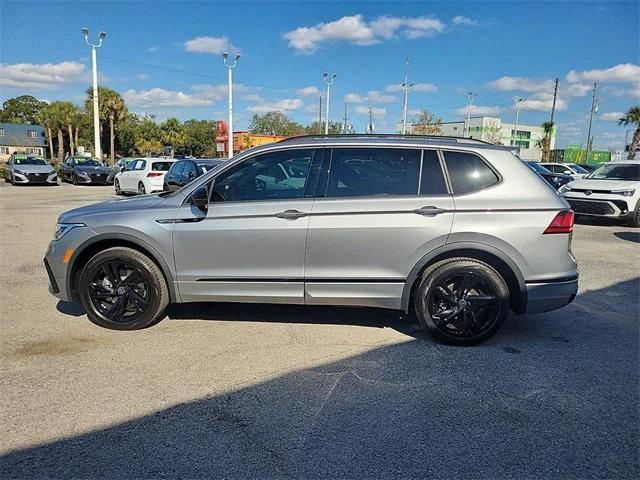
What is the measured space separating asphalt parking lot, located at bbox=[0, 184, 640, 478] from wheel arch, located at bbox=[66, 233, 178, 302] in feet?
1.56

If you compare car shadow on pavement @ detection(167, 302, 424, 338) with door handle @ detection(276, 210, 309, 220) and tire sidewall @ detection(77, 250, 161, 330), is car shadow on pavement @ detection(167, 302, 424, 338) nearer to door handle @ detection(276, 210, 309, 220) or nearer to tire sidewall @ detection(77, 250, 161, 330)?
tire sidewall @ detection(77, 250, 161, 330)

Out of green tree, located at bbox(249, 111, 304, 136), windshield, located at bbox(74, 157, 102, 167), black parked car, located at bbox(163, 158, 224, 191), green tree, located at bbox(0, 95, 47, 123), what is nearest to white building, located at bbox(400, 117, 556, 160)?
green tree, located at bbox(249, 111, 304, 136)

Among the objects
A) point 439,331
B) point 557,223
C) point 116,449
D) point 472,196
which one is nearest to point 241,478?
point 116,449

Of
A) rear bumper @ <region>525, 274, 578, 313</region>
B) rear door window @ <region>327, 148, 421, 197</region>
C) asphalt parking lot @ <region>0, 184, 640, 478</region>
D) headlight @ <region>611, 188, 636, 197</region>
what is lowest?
asphalt parking lot @ <region>0, 184, 640, 478</region>

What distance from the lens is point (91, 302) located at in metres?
4.40

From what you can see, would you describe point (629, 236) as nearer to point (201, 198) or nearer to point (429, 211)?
point (429, 211)

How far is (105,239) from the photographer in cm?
431

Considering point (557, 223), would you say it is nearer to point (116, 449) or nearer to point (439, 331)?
point (439, 331)

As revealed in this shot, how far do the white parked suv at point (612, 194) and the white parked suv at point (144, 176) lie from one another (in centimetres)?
1372

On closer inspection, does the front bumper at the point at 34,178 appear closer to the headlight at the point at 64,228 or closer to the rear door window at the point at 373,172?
the headlight at the point at 64,228

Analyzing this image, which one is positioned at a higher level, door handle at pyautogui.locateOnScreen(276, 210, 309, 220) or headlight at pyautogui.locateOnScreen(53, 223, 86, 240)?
door handle at pyautogui.locateOnScreen(276, 210, 309, 220)

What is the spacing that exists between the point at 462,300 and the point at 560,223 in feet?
3.56

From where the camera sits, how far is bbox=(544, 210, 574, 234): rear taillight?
3980 mm

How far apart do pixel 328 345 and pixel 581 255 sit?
6369mm
